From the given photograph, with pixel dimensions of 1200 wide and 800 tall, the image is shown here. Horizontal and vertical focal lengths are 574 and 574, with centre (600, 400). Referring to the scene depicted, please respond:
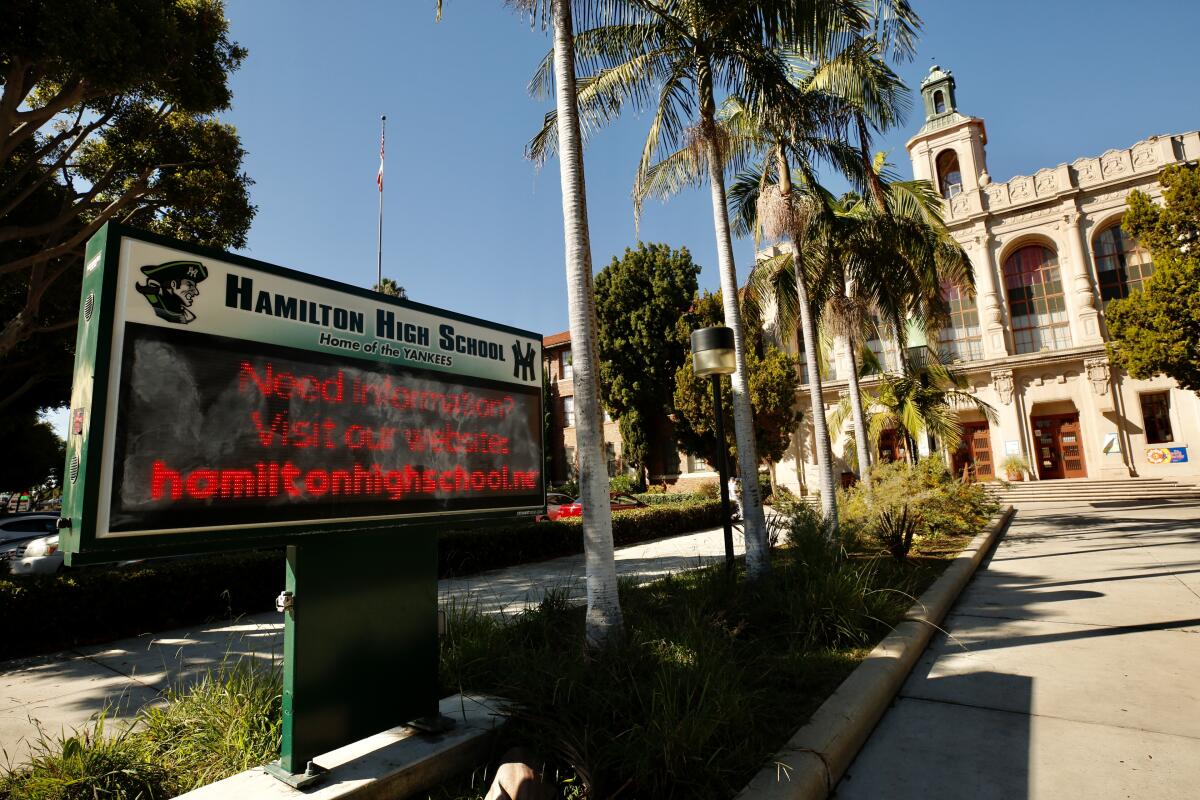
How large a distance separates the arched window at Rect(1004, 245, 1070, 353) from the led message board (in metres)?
30.4

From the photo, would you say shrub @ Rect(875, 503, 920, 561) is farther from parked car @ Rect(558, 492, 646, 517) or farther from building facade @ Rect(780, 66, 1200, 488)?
building facade @ Rect(780, 66, 1200, 488)

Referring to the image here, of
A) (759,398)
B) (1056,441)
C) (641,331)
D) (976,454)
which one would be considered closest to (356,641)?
(759,398)

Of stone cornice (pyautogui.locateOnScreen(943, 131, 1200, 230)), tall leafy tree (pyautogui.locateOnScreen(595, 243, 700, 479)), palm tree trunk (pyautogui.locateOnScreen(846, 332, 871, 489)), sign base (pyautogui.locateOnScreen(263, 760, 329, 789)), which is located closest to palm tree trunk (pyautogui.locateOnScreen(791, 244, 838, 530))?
palm tree trunk (pyautogui.locateOnScreen(846, 332, 871, 489))

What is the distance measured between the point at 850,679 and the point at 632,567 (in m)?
7.27

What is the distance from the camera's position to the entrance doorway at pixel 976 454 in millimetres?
25688

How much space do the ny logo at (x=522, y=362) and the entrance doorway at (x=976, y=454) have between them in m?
26.8

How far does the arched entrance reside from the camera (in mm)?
24516

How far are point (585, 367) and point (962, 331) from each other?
2901 cm

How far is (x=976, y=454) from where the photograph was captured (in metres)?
26.2

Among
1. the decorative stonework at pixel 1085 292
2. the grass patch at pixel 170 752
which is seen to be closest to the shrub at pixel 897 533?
the grass patch at pixel 170 752

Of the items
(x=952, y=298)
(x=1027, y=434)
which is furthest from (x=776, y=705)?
(x=952, y=298)

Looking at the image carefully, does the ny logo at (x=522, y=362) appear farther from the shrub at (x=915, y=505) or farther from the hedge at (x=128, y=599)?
the shrub at (x=915, y=505)

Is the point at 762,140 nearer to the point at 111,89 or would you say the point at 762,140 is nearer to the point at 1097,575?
the point at 1097,575

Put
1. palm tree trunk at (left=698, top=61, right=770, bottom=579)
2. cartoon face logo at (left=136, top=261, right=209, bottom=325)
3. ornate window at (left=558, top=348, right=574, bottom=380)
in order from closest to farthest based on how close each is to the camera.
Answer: cartoon face logo at (left=136, top=261, right=209, bottom=325)
palm tree trunk at (left=698, top=61, right=770, bottom=579)
ornate window at (left=558, top=348, right=574, bottom=380)
